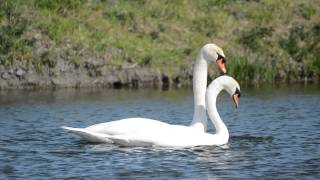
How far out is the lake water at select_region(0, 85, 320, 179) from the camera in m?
17.4

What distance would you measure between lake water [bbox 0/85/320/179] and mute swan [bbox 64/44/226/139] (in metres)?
0.41

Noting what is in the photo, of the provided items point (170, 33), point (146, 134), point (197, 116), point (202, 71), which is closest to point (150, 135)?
point (146, 134)

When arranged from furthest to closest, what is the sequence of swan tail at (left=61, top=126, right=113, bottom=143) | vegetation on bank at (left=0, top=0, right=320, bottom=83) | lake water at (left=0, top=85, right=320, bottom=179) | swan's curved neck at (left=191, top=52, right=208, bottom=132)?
1. vegetation on bank at (left=0, top=0, right=320, bottom=83)
2. swan's curved neck at (left=191, top=52, right=208, bottom=132)
3. swan tail at (left=61, top=126, right=113, bottom=143)
4. lake water at (left=0, top=85, right=320, bottom=179)

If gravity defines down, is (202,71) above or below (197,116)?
above

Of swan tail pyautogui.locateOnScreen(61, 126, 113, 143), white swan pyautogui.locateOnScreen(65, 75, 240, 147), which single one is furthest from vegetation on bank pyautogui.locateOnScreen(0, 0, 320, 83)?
white swan pyautogui.locateOnScreen(65, 75, 240, 147)

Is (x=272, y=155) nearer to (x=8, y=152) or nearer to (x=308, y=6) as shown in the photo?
(x=8, y=152)

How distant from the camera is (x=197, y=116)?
21922mm

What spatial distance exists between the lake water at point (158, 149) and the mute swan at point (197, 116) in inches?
16.3

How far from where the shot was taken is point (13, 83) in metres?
39.8

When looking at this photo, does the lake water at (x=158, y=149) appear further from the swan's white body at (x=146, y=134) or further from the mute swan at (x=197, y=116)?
the mute swan at (x=197, y=116)

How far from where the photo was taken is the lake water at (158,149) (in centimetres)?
1736

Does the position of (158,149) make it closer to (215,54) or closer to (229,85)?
(229,85)

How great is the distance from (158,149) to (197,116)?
2013mm

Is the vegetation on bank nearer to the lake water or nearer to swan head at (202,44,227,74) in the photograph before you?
the lake water
